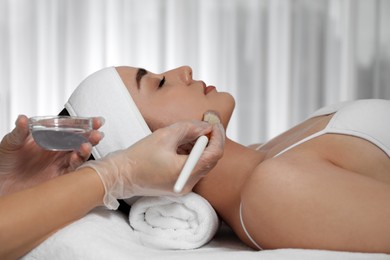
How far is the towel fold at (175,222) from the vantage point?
148cm

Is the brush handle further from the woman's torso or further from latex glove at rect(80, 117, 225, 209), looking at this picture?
the woman's torso

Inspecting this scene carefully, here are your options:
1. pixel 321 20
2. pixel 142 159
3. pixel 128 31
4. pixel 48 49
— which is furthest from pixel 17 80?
pixel 142 159

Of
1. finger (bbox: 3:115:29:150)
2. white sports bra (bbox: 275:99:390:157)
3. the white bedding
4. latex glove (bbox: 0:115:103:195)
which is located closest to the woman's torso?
white sports bra (bbox: 275:99:390:157)

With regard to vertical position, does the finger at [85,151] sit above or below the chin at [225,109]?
below

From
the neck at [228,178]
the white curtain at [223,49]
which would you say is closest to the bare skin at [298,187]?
the neck at [228,178]

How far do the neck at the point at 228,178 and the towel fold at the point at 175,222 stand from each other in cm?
7

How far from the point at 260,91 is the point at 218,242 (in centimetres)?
209

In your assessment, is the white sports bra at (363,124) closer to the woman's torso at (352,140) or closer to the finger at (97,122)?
the woman's torso at (352,140)

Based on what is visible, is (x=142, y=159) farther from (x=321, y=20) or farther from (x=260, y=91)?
(x=321, y=20)

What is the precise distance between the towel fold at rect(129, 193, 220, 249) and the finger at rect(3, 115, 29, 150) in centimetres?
38

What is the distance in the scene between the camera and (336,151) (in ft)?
5.00

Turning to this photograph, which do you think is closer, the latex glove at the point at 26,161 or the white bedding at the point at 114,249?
the white bedding at the point at 114,249

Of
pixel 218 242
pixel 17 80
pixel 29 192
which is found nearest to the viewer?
pixel 29 192

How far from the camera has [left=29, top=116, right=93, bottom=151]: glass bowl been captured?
1.51 m
